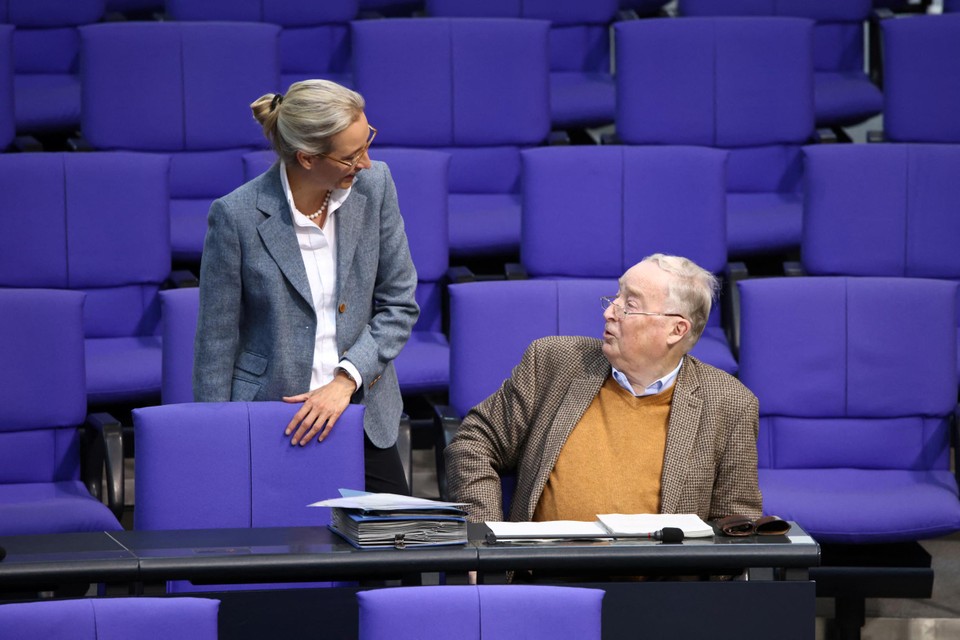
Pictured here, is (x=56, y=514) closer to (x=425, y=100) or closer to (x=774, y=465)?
(x=774, y=465)

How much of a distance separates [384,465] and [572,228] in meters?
0.93

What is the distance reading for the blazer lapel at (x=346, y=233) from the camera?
178cm

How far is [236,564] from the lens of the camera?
1426mm

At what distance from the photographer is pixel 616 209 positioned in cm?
268

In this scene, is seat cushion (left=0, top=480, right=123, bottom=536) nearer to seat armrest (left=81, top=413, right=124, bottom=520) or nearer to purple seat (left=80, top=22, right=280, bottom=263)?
seat armrest (left=81, top=413, right=124, bottom=520)

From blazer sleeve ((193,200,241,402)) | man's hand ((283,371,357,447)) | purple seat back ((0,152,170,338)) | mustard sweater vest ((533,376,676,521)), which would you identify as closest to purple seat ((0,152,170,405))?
purple seat back ((0,152,170,338))

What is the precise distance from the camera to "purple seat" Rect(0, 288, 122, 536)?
2.20 meters

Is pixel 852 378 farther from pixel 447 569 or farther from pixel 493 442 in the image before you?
pixel 447 569

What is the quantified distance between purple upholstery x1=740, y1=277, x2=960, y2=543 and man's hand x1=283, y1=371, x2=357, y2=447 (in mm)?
890

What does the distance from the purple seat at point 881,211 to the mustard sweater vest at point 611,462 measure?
1005 millimetres

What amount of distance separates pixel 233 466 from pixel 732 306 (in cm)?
131

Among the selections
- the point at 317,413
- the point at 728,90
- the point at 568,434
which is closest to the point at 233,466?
the point at 317,413

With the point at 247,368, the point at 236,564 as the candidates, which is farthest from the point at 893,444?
the point at 236,564

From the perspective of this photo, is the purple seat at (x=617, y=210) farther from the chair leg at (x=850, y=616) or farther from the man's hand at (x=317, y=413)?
the man's hand at (x=317, y=413)
